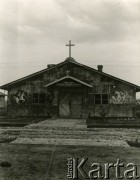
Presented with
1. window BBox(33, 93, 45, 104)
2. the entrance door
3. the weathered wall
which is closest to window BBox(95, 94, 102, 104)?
the weathered wall

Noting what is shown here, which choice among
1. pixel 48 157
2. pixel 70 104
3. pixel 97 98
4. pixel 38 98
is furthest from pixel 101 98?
pixel 48 157

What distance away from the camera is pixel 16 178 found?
6.28m

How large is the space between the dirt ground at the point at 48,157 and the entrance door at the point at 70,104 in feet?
52.6

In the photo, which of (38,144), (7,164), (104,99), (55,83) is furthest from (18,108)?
(7,164)

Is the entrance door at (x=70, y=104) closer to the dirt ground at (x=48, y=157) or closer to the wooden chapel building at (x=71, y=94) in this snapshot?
the wooden chapel building at (x=71, y=94)

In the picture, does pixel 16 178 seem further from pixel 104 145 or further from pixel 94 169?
pixel 104 145

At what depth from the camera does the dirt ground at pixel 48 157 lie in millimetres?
6602

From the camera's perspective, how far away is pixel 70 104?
26.4 meters

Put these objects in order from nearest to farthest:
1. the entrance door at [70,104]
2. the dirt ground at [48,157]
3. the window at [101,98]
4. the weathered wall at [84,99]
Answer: the dirt ground at [48,157] → the weathered wall at [84,99] → the window at [101,98] → the entrance door at [70,104]

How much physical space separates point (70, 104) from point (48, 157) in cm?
1802

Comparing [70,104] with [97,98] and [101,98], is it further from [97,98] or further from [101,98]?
[101,98]

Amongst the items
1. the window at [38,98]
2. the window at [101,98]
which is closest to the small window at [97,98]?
the window at [101,98]

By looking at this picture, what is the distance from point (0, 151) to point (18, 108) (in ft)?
58.7

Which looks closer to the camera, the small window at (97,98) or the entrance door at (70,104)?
the small window at (97,98)
